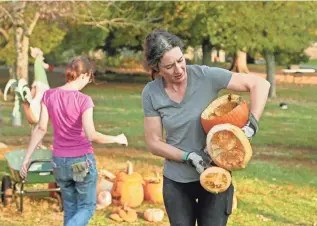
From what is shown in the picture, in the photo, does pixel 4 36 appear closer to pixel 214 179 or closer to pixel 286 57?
pixel 286 57

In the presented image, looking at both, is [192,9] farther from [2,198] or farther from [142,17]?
[2,198]

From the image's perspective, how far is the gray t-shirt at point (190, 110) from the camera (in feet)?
11.8

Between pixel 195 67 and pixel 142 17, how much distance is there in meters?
27.2

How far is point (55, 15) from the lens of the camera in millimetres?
22953

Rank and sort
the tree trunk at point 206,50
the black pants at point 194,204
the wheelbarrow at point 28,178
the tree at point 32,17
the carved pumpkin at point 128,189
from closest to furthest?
the black pants at point 194,204 → the wheelbarrow at point 28,178 → the carved pumpkin at point 128,189 → the tree at point 32,17 → the tree trunk at point 206,50

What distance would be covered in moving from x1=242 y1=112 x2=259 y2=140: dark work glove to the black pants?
329 mm

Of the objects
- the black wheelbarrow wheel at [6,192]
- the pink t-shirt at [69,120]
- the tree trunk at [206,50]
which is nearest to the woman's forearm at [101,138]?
the pink t-shirt at [69,120]

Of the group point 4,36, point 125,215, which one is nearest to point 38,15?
point 4,36

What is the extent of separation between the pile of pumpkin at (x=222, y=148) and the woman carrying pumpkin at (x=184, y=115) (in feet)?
0.22

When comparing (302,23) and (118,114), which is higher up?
(302,23)

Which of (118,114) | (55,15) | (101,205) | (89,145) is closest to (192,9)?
(55,15)

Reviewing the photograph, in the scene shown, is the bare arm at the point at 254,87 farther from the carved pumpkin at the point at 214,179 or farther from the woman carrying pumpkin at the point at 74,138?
the woman carrying pumpkin at the point at 74,138

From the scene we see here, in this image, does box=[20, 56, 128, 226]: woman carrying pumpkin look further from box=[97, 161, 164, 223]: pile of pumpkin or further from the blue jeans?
box=[97, 161, 164, 223]: pile of pumpkin

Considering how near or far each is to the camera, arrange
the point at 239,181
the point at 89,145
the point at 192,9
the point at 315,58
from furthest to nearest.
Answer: the point at 315,58, the point at 192,9, the point at 239,181, the point at 89,145
